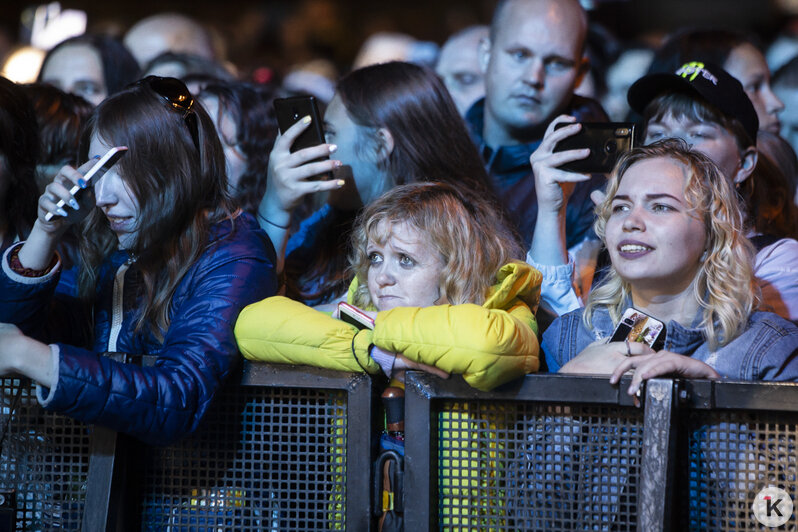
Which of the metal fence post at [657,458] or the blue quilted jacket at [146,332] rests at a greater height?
the blue quilted jacket at [146,332]

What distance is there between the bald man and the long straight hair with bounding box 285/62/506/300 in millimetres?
354

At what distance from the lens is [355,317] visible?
2041 millimetres

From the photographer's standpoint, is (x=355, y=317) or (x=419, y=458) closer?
(x=419, y=458)

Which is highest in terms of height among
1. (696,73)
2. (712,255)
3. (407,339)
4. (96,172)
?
(696,73)

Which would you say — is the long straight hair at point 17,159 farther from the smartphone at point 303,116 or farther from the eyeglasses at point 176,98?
the smartphone at point 303,116

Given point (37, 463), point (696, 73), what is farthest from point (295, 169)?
point (696, 73)

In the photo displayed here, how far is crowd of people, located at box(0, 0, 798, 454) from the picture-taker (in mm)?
1897

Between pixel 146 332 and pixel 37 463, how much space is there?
0.38 metres

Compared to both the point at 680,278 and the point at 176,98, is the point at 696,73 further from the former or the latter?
the point at 176,98

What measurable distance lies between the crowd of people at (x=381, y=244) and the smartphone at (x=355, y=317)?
13 mm

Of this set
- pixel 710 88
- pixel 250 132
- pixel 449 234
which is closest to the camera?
pixel 449 234

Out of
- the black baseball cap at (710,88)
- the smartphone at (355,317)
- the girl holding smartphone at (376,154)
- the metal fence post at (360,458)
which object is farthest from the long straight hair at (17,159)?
the black baseball cap at (710,88)

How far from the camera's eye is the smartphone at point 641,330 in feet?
6.93

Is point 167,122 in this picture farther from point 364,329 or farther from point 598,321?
point 598,321
